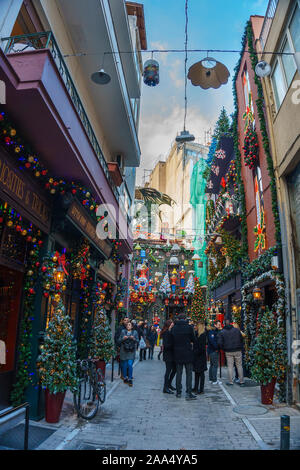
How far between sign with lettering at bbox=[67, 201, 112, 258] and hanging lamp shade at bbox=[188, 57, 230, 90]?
4.82 metres

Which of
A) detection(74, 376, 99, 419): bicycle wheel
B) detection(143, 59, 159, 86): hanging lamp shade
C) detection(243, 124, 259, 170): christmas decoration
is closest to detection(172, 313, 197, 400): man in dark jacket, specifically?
detection(74, 376, 99, 419): bicycle wheel

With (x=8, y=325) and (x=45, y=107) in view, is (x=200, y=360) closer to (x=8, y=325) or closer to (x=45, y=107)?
(x=8, y=325)

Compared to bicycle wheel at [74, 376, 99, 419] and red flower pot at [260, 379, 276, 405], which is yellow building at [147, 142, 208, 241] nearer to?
red flower pot at [260, 379, 276, 405]

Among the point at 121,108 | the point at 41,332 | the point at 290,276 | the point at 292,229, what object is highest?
the point at 121,108

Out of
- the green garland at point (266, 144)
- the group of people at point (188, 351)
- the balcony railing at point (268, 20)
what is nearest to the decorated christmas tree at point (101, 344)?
the group of people at point (188, 351)

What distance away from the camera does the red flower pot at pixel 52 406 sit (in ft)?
19.2

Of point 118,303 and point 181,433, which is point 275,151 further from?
point 118,303

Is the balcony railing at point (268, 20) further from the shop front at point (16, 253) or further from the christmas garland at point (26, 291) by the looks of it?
the christmas garland at point (26, 291)

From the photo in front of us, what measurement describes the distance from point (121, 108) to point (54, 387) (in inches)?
388

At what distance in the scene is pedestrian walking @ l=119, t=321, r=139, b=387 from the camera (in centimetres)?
945

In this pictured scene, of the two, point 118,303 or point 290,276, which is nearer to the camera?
point 290,276

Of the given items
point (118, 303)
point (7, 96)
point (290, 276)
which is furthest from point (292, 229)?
point (118, 303)

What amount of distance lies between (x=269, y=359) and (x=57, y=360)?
5.09m

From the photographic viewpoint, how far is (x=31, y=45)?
7137mm
